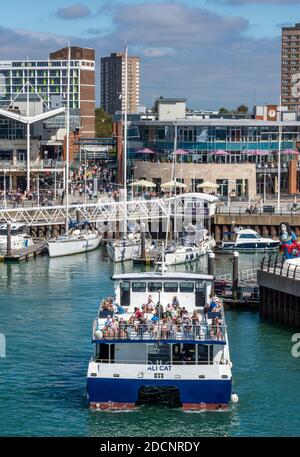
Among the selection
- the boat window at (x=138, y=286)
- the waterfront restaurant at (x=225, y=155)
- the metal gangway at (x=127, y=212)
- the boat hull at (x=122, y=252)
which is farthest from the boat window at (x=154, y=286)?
the waterfront restaurant at (x=225, y=155)

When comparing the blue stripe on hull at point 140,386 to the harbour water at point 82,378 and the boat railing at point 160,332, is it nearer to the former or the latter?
the harbour water at point 82,378

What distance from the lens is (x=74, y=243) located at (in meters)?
85.7

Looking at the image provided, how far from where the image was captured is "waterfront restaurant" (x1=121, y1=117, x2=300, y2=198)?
113500 millimetres

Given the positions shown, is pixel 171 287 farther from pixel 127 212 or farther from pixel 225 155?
pixel 225 155

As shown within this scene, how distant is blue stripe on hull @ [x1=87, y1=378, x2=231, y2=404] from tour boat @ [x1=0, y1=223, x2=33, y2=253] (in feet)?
142

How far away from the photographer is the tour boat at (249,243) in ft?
291

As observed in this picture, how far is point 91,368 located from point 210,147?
77002mm

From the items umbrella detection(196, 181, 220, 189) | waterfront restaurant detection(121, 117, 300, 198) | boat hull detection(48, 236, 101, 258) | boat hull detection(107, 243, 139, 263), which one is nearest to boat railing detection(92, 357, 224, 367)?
boat hull detection(107, 243, 139, 263)

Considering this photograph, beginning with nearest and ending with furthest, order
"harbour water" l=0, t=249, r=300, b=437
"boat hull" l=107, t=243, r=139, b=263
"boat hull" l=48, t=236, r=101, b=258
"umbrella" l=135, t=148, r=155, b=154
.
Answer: "harbour water" l=0, t=249, r=300, b=437, "boat hull" l=107, t=243, r=139, b=263, "boat hull" l=48, t=236, r=101, b=258, "umbrella" l=135, t=148, r=155, b=154

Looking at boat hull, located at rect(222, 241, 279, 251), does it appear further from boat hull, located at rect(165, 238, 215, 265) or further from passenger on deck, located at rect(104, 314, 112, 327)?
passenger on deck, located at rect(104, 314, 112, 327)

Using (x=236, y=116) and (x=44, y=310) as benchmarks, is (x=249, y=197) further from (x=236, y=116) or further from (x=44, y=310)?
(x=44, y=310)

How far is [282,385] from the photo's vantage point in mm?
45438

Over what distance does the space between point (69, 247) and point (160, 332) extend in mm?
43613
